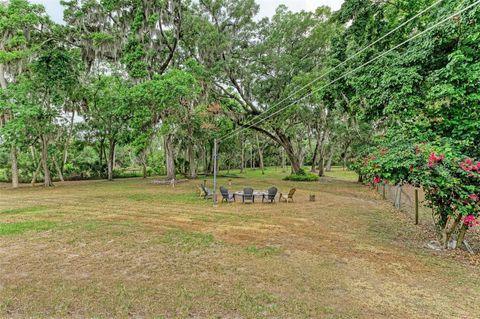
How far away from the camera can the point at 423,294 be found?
12.8 ft

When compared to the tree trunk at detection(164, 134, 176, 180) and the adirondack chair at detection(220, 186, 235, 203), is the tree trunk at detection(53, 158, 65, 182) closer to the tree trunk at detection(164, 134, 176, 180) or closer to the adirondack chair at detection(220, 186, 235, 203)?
the tree trunk at detection(164, 134, 176, 180)

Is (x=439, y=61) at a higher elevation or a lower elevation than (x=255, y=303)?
higher

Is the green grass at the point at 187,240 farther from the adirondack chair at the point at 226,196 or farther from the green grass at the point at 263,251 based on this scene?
the adirondack chair at the point at 226,196

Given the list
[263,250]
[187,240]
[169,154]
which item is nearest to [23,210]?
[187,240]

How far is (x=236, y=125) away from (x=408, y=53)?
1888 centimetres

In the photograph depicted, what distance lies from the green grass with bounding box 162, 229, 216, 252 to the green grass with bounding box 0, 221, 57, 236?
3.55 meters

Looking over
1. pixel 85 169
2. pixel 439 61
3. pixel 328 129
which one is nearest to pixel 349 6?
pixel 439 61

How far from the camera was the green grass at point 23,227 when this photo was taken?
669 cm

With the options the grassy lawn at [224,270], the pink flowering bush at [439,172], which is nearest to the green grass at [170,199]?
the grassy lawn at [224,270]

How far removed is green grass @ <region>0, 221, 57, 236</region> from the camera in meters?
6.69

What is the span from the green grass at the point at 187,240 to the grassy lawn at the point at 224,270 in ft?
0.15

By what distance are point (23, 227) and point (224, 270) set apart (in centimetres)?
621

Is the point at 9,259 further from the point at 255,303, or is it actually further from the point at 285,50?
the point at 285,50

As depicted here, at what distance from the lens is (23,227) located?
7074 mm
